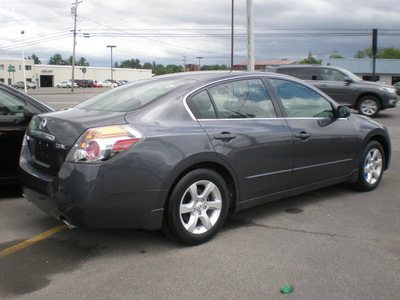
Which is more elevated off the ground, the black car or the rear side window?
the rear side window

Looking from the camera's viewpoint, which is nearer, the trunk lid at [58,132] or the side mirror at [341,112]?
the trunk lid at [58,132]

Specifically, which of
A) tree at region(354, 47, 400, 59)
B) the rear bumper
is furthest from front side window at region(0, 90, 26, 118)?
tree at region(354, 47, 400, 59)

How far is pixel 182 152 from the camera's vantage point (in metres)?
3.22

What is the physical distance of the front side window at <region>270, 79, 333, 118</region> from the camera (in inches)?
168

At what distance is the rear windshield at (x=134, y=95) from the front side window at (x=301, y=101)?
1131 millimetres

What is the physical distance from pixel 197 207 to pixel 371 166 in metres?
2.93

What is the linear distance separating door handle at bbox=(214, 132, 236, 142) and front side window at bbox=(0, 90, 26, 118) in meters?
2.67

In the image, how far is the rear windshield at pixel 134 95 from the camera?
3558 millimetres

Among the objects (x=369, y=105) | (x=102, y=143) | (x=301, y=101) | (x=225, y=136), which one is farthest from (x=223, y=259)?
(x=369, y=105)

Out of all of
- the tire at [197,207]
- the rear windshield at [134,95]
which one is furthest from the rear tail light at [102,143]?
the tire at [197,207]

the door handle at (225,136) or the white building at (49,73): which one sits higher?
the white building at (49,73)

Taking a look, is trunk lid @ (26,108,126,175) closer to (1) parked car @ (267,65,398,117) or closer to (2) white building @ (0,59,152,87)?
(1) parked car @ (267,65,398,117)

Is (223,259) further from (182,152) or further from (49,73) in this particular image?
(49,73)

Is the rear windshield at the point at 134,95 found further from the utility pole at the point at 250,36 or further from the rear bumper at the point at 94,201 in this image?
the utility pole at the point at 250,36
